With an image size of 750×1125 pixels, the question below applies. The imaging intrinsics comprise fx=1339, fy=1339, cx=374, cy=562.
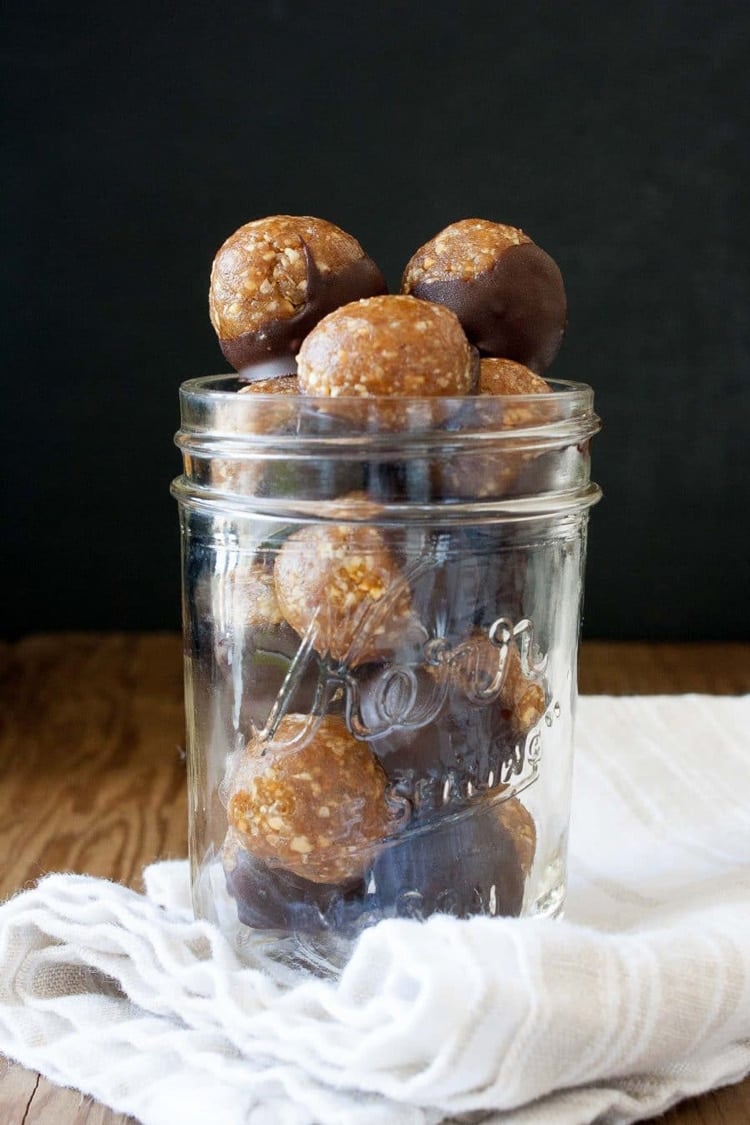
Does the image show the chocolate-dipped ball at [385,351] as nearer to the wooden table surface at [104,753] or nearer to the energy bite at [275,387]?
the energy bite at [275,387]

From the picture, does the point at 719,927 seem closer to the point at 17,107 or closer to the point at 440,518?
the point at 440,518

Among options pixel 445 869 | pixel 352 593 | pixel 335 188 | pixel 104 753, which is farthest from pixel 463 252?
pixel 335 188

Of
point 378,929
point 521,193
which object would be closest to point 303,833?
point 378,929

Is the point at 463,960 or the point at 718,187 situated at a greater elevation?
the point at 718,187

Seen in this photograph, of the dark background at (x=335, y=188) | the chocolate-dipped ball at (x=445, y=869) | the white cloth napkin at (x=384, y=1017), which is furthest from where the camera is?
the dark background at (x=335, y=188)

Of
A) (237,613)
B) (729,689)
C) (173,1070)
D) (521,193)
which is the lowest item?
(729,689)

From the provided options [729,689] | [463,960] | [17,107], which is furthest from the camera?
[17,107]

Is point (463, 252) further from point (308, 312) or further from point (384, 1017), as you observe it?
point (384, 1017)

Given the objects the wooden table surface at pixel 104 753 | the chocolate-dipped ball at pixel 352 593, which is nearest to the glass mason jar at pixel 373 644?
the chocolate-dipped ball at pixel 352 593
